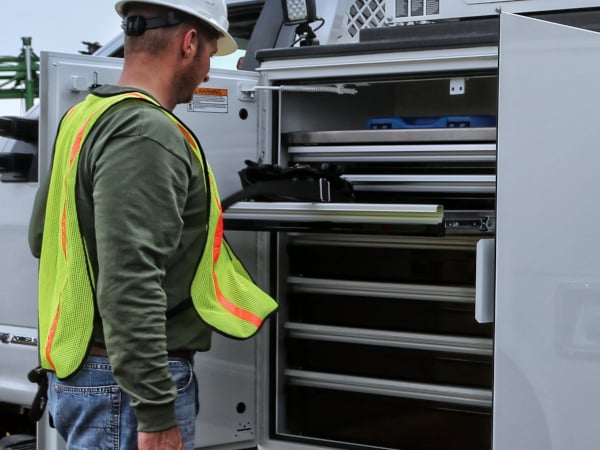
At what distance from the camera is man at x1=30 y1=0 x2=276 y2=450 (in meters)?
1.78

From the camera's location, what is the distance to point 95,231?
1.88 metres

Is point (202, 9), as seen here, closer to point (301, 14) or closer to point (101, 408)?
point (301, 14)

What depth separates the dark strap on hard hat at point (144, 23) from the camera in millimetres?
2072

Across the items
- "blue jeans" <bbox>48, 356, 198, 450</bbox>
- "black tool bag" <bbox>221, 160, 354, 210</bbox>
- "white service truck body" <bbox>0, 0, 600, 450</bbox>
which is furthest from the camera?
"black tool bag" <bbox>221, 160, 354, 210</bbox>

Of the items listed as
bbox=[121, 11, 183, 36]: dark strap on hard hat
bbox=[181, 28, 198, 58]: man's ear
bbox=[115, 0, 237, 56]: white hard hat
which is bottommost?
bbox=[181, 28, 198, 58]: man's ear

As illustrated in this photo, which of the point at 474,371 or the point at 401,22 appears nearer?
the point at 401,22

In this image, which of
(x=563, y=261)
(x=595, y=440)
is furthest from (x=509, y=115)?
(x=595, y=440)

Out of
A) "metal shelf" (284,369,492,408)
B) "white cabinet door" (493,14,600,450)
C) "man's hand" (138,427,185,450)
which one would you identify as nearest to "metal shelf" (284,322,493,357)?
"metal shelf" (284,369,492,408)

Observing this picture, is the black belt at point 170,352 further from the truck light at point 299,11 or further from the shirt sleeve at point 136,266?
the truck light at point 299,11

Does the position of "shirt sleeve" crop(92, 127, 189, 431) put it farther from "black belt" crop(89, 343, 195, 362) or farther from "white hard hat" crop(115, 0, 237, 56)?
"white hard hat" crop(115, 0, 237, 56)

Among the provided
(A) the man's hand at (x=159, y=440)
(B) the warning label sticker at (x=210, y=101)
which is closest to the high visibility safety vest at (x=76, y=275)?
(A) the man's hand at (x=159, y=440)

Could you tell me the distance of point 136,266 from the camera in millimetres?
1773

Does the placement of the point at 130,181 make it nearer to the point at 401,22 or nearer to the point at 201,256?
the point at 201,256

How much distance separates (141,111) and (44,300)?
0.51 m
